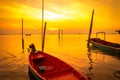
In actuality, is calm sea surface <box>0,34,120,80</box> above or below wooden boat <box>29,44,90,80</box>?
below

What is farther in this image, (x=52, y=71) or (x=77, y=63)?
(x=77, y=63)

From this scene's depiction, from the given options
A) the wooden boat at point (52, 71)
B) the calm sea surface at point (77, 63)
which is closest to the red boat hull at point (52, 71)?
the wooden boat at point (52, 71)

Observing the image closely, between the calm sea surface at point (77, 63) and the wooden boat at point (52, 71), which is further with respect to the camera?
the calm sea surface at point (77, 63)

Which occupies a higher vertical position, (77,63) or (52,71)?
(52,71)

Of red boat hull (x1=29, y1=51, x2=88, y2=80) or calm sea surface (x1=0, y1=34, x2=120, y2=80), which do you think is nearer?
red boat hull (x1=29, y1=51, x2=88, y2=80)

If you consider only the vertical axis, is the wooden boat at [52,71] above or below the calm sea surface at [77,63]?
above

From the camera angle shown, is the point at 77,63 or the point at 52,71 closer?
the point at 52,71

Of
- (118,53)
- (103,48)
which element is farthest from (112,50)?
(103,48)

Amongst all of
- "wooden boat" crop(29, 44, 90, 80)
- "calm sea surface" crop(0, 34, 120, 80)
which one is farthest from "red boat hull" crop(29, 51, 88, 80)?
"calm sea surface" crop(0, 34, 120, 80)

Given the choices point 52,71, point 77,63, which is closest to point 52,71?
point 52,71

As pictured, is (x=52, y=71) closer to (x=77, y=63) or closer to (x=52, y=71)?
(x=52, y=71)

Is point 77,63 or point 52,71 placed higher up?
point 52,71

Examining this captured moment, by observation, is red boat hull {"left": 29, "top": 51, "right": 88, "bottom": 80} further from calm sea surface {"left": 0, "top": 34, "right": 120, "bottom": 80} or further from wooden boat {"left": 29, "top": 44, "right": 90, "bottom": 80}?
calm sea surface {"left": 0, "top": 34, "right": 120, "bottom": 80}

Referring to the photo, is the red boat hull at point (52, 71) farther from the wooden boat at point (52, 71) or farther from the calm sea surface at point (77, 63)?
the calm sea surface at point (77, 63)
